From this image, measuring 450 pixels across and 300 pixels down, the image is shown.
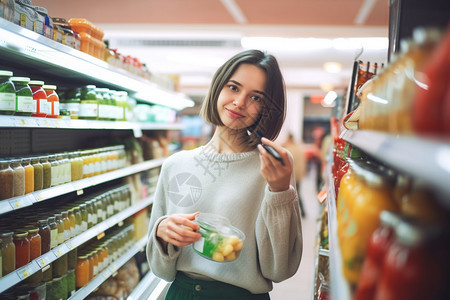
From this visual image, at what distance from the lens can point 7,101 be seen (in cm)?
202

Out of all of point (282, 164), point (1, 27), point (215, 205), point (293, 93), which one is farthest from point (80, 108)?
point (293, 93)

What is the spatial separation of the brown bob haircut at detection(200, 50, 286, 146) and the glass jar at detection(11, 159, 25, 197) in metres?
1.03

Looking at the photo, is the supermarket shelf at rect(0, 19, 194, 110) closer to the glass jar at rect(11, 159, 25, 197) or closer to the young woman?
the glass jar at rect(11, 159, 25, 197)

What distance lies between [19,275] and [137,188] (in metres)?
2.13

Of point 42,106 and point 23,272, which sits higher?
point 42,106

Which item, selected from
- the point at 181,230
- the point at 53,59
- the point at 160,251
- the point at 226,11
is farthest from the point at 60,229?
the point at 226,11

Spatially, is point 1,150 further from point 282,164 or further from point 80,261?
point 282,164

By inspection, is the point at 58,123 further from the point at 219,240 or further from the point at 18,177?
the point at 219,240

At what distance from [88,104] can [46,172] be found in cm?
72

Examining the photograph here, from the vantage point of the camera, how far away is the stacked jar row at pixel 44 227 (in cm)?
211

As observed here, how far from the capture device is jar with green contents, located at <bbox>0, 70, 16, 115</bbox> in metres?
2.01

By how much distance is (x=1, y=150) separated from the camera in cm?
269

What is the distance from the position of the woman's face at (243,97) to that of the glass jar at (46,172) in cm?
123

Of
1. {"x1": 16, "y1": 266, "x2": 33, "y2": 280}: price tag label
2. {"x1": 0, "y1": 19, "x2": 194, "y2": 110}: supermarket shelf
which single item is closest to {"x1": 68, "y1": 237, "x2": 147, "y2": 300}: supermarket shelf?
{"x1": 16, "y1": 266, "x2": 33, "y2": 280}: price tag label
